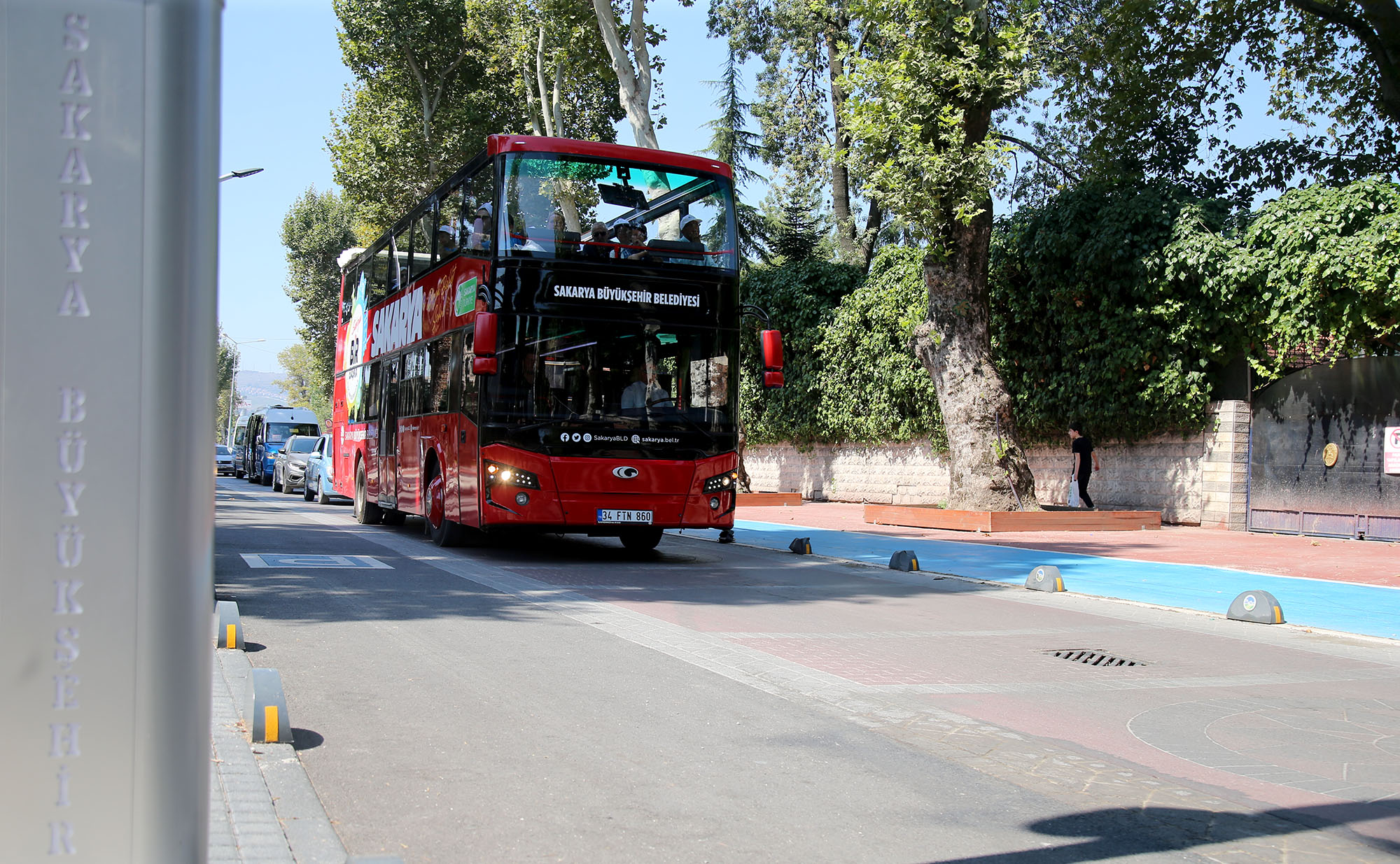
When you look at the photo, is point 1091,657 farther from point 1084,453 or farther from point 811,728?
point 1084,453

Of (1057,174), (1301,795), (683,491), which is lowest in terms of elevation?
(1301,795)

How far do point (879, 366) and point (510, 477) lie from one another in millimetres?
14788

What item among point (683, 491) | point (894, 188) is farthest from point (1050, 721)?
point (894, 188)

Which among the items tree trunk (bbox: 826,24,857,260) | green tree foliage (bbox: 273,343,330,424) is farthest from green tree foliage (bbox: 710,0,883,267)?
green tree foliage (bbox: 273,343,330,424)

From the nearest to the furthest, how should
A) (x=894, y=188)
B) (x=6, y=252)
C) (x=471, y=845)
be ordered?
(x=6, y=252) → (x=471, y=845) → (x=894, y=188)

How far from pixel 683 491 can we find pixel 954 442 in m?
8.00

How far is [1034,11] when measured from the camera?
64.1 feet

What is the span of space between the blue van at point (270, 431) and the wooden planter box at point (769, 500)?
2343 centimetres

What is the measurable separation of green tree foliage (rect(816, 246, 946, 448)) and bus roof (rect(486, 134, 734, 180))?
31.5 feet

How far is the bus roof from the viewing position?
1355cm

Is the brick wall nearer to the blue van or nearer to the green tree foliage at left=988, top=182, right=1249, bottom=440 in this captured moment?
the green tree foliage at left=988, top=182, right=1249, bottom=440

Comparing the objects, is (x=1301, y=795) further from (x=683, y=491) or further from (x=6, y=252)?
(x=683, y=491)

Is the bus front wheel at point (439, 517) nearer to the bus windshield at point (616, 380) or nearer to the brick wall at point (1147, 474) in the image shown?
the bus windshield at point (616, 380)

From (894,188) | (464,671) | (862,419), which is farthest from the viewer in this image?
(862,419)
